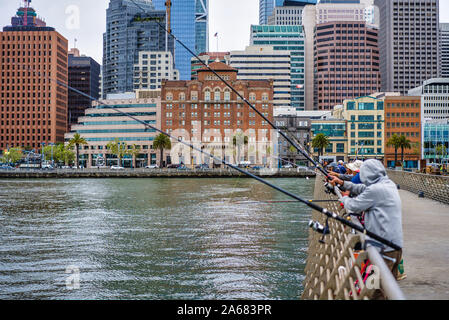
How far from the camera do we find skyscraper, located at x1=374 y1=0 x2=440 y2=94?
195375 millimetres

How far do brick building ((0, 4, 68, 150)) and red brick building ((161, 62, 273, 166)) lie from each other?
3843cm

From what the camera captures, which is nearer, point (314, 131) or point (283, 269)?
point (283, 269)

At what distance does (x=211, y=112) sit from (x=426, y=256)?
4253 inches

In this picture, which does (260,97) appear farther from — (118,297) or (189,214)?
(118,297)

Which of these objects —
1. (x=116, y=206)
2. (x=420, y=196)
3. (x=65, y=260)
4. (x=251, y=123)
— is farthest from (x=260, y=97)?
(x=65, y=260)

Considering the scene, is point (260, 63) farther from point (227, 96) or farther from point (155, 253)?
point (155, 253)

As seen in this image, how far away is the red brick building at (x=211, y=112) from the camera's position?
114 meters

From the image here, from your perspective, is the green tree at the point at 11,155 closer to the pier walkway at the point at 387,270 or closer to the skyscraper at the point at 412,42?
the pier walkway at the point at 387,270

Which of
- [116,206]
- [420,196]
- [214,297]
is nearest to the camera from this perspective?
[214,297]

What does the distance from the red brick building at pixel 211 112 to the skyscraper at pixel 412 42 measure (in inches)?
4135

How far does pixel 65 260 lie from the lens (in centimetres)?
1494

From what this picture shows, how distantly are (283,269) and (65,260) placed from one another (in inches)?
273

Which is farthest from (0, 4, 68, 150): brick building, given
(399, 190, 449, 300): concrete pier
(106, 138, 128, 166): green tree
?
(399, 190, 449, 300): concrete pier

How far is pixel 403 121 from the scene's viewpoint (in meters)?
110
